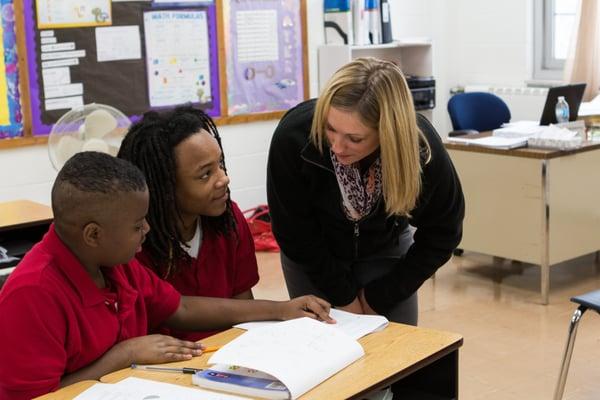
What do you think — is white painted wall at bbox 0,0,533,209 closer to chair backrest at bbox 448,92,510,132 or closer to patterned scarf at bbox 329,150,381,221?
chair backrest at bbox 448,92,510,132

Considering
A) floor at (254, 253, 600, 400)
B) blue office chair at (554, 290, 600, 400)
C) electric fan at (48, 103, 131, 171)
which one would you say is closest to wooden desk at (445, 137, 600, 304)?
floor at (254, 253, 600, 400)

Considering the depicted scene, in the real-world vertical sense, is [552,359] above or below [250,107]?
below

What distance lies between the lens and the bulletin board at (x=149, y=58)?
476cm

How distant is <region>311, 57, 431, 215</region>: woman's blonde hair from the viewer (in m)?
2.09

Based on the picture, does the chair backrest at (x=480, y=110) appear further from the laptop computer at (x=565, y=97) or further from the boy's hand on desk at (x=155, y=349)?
the boy's hand on desk at (x=155, y=349)

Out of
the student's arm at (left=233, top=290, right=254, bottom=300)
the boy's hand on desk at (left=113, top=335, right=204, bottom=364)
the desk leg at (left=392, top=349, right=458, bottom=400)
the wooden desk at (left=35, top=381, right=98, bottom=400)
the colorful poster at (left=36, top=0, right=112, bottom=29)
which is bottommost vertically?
the desk leg at (left=392, top=349, right=458, bottom=400)

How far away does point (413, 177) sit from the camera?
2160 millimetres

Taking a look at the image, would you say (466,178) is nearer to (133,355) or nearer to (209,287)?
(209,287)

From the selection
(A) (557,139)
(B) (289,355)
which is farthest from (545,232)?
(B) (289,355)

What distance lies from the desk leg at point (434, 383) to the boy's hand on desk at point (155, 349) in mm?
476

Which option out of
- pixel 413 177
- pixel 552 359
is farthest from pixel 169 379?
pixel 552 359

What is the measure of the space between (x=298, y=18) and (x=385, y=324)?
4204 mm

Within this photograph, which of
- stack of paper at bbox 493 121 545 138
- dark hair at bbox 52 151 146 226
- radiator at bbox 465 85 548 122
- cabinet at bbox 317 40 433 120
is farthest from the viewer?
radiator at bbox 465 85 548 122

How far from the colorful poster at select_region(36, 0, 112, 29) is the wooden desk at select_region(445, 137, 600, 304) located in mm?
2028
